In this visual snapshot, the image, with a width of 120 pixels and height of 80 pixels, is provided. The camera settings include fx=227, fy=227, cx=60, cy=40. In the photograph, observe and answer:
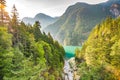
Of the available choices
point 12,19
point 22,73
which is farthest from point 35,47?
point 22,73

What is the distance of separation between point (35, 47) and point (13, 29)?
29.6 ft

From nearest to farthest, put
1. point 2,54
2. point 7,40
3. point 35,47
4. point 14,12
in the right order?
point 2,54 → point 7,40 → point 14,12 → point 35,47

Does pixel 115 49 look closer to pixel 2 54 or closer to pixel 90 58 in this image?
pixel 90 58

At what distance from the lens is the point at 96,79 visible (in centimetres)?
5941

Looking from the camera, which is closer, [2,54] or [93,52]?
[2,54]

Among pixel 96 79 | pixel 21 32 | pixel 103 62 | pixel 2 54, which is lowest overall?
pixel 96 79

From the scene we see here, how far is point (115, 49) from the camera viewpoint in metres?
58.7

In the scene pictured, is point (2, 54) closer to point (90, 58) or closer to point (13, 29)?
point (13, 29)

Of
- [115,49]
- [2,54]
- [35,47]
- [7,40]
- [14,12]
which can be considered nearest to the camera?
[2,54]

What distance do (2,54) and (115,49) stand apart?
30679mm

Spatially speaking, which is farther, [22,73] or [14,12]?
[14,12]

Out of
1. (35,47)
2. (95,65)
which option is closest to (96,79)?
(95,65)

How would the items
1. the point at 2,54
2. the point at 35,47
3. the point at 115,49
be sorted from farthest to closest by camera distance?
1. the point at 35,47
2. the point at 115,49
3. the point at 2,54

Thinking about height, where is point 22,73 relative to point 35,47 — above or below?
below
